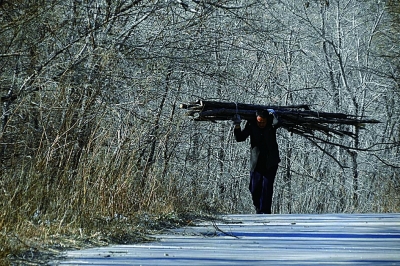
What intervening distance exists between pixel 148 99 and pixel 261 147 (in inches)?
87.1

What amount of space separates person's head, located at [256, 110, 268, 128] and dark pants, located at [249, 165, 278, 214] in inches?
29.9

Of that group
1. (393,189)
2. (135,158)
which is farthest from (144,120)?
(393,189)

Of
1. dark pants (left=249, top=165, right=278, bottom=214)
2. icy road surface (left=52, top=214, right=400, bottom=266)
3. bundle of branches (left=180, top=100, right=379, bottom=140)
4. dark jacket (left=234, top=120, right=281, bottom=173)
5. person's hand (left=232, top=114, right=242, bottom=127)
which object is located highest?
bundle of branches (left=180, top=100, right=379, bottom=140)

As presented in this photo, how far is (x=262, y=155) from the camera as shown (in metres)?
15.9

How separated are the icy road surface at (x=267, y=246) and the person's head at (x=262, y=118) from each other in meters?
3.50

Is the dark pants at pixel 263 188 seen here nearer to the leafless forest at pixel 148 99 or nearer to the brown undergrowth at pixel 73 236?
the leafless forest at pixel 148 99

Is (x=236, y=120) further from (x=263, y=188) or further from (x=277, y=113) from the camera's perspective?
(x=263, y=188)

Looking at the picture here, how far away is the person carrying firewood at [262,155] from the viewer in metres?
15.8

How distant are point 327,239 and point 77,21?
732 centimetres

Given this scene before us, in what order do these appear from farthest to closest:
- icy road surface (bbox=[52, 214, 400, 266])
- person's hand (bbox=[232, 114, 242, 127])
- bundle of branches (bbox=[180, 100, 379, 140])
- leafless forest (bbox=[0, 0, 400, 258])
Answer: person's hand (bbox=[232, 114, 242, 127])
bundle of branches (bbox=[180, 100, 379, 140])
leafless forest (bbox=[0, 0, 400, 258])
icy road surface (bbox=[52, 214, 400, 266])

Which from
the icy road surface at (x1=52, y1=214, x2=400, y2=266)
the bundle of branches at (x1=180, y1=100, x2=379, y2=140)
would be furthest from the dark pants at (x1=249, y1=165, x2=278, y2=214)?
the icy road surface at (x1=52, y1=214, x2=400, y2=266)

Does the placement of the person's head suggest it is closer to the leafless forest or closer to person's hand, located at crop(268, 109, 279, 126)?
person's hand, located at crop(268, 109, 279, 126)

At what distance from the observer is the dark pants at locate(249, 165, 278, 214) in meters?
→ 15.7

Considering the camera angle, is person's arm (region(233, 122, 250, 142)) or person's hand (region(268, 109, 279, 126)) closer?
person's arm (region(233, 122, 250, 142))
